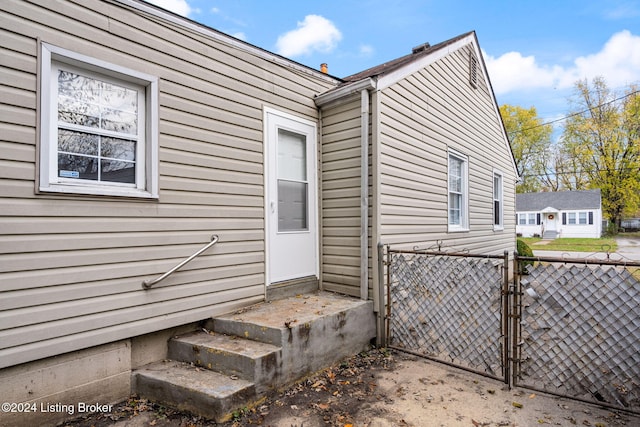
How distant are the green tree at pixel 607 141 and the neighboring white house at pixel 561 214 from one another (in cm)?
328

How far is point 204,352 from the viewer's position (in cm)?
318

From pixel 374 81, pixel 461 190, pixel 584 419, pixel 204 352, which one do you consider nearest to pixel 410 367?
pixel 584 419

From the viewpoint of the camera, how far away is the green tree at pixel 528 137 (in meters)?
33.2

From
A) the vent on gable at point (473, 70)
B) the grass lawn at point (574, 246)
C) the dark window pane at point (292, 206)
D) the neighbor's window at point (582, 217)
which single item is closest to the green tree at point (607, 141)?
the neighbor's window at point (582, 217)

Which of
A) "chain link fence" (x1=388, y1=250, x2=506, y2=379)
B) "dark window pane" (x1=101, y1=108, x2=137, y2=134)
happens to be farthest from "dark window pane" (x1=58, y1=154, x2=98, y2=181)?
"chain link fence" (x1=388, y1=250, x2=506, y2=379)

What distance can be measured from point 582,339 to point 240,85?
413cm

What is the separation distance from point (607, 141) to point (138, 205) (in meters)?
35.1

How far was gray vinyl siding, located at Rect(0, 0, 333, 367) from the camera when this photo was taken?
2.53 metres

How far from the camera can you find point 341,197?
15.8ft

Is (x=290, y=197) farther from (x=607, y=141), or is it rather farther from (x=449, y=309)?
(x=607, y=141)

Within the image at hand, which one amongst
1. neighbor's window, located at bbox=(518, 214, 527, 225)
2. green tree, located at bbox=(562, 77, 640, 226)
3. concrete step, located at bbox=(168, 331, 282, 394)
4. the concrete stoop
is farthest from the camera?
neighbor's window, located at bbox=(518, 214, 527, 225)

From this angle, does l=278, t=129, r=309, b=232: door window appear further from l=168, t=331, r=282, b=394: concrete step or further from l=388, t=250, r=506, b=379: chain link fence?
l=168, t=331, r=282, b=394: concrete step

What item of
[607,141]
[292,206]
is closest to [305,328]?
[292,206]

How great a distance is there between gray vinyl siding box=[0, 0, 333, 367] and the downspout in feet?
3.20
